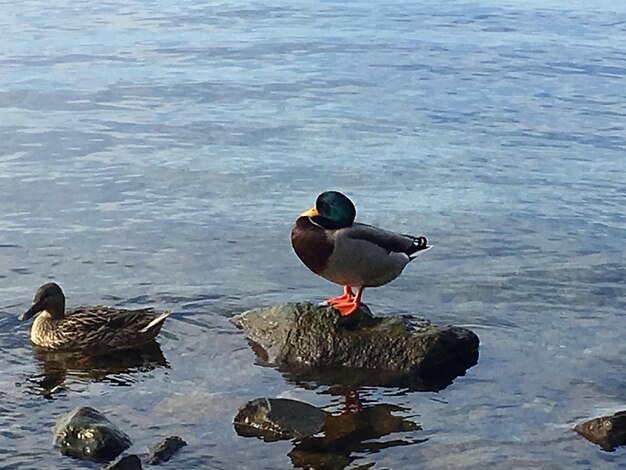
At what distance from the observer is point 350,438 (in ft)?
21.6

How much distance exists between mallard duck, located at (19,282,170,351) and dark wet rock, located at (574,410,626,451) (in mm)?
2876

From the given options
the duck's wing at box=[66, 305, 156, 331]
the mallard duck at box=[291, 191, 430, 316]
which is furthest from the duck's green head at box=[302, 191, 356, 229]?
the duck's wing at box=[66, 305, 156, 331]

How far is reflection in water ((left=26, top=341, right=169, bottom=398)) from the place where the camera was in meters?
7.36

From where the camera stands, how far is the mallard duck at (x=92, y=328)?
7934 millimetres

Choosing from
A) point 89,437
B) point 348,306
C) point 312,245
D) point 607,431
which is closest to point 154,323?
point 312,245

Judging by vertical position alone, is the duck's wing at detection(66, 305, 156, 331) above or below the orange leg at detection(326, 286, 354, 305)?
below

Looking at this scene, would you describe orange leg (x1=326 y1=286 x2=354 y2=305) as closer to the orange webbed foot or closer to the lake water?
the orange webbed foot

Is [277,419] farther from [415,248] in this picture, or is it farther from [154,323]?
[415,248]

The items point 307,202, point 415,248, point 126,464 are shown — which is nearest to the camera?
point 126,464

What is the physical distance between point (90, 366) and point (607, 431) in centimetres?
324

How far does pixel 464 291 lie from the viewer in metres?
8.95

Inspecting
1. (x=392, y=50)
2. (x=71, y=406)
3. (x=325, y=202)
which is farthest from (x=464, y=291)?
(x=392, y=50)

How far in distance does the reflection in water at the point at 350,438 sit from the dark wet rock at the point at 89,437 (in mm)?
897

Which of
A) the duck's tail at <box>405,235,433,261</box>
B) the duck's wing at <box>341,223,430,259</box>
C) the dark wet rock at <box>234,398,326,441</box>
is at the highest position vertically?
the duck's wing at <box>341,223,430,259</box>
